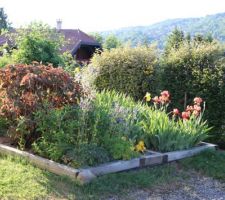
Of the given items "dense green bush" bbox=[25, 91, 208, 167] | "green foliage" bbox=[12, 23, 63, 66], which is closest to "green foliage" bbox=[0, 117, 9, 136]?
"dense green bush" bbox=[25, 91, 208, 167]

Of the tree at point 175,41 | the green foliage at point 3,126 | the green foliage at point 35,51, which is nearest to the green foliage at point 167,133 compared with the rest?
the green foliage at point 3,126

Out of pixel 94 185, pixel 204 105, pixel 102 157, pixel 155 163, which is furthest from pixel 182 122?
pixel 94 185

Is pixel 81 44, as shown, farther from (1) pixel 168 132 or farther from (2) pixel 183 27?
(2) pixel 183 27

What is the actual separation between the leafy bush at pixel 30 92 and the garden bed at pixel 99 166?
47cm

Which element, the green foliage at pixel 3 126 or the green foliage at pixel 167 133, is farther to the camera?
the green foliage at pixel 3 126

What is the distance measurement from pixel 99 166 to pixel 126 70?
476 cm

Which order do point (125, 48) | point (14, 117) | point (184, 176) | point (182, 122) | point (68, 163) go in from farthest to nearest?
1. point (125, 48)
2. point (182, 122)
3. point (14, 117)
4. point (184, 176)
5. point (68, 163)

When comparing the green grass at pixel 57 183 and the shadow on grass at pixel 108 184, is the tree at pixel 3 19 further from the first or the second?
the shadow on grass at pixel 108 184

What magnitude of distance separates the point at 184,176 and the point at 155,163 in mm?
541

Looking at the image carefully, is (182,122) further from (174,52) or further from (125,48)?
(125,48)

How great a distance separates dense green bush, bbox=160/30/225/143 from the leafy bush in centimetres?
321

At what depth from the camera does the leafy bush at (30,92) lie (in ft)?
22.5

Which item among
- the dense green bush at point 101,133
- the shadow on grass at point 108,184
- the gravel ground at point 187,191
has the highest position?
the dense green bush at point 101,133

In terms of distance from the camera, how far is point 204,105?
340 inches
